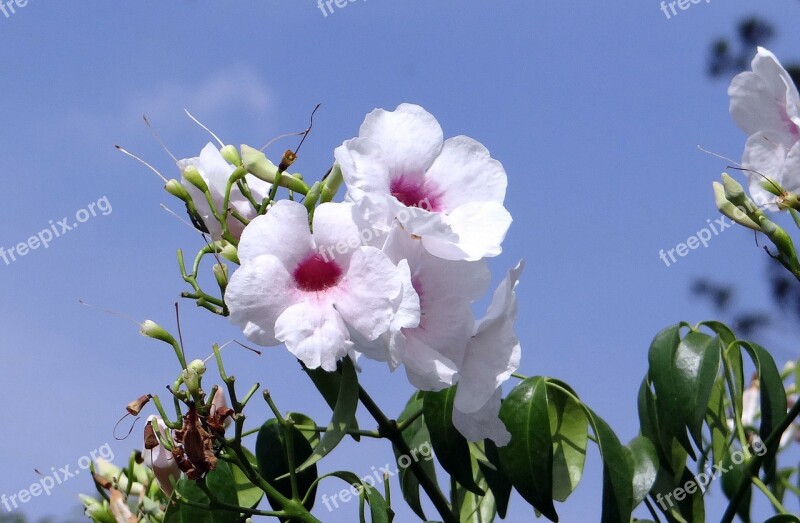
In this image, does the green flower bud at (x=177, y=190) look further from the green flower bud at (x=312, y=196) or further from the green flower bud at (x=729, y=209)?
the green flower bud at (x=729, y=209)

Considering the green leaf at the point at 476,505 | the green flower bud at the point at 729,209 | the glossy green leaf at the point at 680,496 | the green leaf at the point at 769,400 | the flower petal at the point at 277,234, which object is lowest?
the glossy green leaf at the point at 680,496

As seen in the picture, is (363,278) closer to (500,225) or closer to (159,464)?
(500,225)

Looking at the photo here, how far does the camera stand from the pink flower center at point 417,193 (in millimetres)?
1828

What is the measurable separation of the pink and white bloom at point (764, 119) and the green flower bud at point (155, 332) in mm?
1318

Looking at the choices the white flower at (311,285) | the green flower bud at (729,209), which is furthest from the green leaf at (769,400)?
the white flower at (311,285)

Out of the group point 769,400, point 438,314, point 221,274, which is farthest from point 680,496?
point 221,274

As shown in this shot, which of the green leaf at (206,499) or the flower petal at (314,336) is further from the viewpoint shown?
the green leaf at (206,499)

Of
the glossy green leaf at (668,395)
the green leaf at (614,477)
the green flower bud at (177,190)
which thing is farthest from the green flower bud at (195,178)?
the glossy green leaf at (668,395)

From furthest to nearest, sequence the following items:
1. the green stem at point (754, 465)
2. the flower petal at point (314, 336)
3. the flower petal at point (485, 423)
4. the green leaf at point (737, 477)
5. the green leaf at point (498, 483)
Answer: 1. the green leaf at point (737, 477)
2. the green leaf at point (498, 483)
3. the green stem at point (754, 465)
4. the flower petal at point (485, 423)
5. the flower petal at point (314, 336)

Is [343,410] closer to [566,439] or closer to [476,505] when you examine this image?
[566,439]

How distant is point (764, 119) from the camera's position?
2221 mm

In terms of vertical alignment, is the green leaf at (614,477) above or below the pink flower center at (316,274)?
below

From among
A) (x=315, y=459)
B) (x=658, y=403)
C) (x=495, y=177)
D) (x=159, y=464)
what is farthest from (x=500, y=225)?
(x=159, y=464)

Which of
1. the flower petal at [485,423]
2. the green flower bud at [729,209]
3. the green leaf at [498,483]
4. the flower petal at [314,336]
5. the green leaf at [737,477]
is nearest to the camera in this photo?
the flower petal at [314,336]
